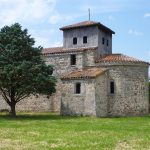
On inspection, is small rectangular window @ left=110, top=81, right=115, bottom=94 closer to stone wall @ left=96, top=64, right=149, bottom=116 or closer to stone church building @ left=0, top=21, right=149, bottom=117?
stone church building @ left=0, top=21, right=149, bottom=117

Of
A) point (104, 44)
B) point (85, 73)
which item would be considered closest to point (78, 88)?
point (85, 73)

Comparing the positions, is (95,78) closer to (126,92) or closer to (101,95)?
(101,95)

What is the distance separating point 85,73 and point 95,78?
189 centimetres

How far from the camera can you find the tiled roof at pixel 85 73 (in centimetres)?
3755

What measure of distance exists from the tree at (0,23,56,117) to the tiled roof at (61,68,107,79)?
372 centimetres

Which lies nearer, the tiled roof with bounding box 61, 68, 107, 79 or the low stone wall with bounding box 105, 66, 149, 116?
the tiled roof with bounding box 61, 68, 107, 79

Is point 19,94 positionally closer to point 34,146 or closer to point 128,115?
point 128,115

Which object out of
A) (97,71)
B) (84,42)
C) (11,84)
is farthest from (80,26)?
(11,84)

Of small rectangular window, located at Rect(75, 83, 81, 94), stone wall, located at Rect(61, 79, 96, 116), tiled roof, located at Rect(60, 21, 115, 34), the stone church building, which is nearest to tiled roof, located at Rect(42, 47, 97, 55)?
the stone church building

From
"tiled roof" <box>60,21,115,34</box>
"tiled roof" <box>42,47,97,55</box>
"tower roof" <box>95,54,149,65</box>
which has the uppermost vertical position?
"tiled roof" <box>60,21,115,34</box>

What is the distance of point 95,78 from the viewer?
122 ft

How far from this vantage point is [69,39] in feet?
146

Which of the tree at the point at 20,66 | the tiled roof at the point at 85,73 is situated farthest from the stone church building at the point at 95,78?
the tree at the point at 20,66

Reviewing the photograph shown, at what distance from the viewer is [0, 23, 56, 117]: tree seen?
33.8 metres
